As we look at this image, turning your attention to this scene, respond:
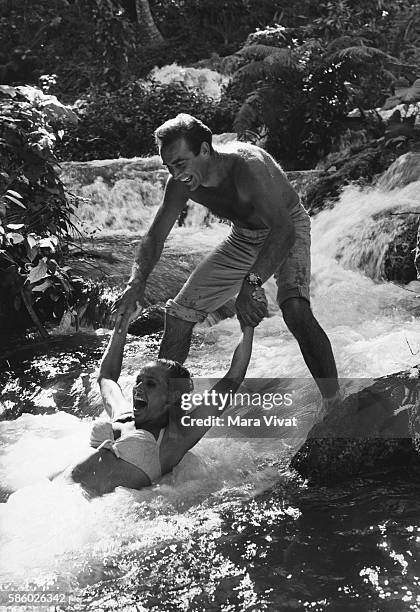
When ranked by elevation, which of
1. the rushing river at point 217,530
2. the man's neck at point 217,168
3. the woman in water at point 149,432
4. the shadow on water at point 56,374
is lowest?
the shadow on water at point 56,374

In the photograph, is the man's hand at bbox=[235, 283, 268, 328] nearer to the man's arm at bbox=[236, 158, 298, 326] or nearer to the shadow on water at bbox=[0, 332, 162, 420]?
the man's arm at bbox=[236, 158, 298, 326]

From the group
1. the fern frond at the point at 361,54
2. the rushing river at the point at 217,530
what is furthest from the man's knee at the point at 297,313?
the fern frond at the point at 361,54

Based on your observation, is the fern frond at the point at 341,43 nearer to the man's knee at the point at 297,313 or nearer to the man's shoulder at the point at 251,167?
the man's shoulder at the point at 251,167

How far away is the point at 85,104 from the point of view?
16.9 m

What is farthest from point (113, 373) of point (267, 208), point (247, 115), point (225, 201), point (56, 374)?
point (247, 115)

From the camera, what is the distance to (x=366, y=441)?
4172 millimetres

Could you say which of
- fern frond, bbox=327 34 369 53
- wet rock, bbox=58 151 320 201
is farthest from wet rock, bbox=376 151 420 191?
fern frond, bbox=327 34 369 53

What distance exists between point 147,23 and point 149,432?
1830 cm

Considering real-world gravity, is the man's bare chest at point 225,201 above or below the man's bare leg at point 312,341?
above

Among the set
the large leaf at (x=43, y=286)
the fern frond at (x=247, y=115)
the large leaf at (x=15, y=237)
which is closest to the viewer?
the large leaf at (x=15, y=237)

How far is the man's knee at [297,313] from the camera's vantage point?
4363mm

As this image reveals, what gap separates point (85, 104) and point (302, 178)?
6956mm

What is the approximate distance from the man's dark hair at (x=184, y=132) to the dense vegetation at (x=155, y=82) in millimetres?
2604

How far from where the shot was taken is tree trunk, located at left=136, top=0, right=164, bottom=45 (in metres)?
20.6
